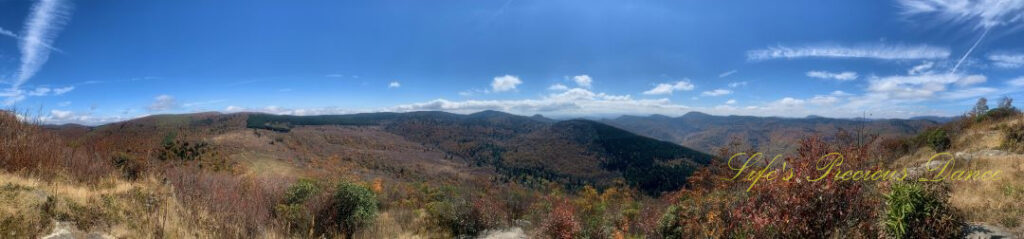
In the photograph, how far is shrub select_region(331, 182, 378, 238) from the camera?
7777mm

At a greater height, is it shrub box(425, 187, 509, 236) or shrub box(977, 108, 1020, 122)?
shrub box(977, 108, 1020, 122)

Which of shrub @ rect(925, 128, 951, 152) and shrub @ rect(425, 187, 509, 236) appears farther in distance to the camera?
shrub @ rect(925, 128, 951, 152)

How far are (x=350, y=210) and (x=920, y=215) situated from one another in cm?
857

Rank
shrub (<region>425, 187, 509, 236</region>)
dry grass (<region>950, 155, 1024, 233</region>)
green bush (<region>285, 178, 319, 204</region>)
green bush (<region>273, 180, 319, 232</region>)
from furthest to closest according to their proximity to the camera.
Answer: shrub (<region>425, 187, 509, 236</region>) → green bush (<region>285, 178, 319, 204</region>) → green bush (<region>273, 180, 319, 232</region>) → dry grass (<region>950, 155, 1024, 233</region>)

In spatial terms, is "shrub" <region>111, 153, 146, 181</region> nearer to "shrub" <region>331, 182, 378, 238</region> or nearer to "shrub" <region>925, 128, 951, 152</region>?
"shrub" <region>331, 182, 378, 238</region>

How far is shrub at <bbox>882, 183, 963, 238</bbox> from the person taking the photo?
3.91 metres

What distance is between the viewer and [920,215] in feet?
13.3

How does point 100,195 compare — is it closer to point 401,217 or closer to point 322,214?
point 322,214

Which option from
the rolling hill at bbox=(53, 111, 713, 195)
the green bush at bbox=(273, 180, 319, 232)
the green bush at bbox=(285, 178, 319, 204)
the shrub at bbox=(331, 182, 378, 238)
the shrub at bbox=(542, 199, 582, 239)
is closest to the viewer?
the shrub at bbox=(542, 199, 582, 239)

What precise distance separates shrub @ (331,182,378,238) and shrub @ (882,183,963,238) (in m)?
8.02

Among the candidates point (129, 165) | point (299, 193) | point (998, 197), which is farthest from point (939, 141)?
point (129, 165)

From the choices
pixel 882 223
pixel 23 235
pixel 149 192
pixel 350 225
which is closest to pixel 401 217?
pixel 350 225

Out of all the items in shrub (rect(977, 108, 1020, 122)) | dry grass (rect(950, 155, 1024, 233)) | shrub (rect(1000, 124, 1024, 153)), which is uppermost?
shrub (rect(977, 108, 1020, 122))

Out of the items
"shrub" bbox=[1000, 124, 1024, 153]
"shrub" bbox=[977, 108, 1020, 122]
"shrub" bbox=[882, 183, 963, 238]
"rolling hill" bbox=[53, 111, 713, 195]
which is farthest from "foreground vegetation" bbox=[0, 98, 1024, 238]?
"rolling hill" bbox=[53, 111, 713, 195]
